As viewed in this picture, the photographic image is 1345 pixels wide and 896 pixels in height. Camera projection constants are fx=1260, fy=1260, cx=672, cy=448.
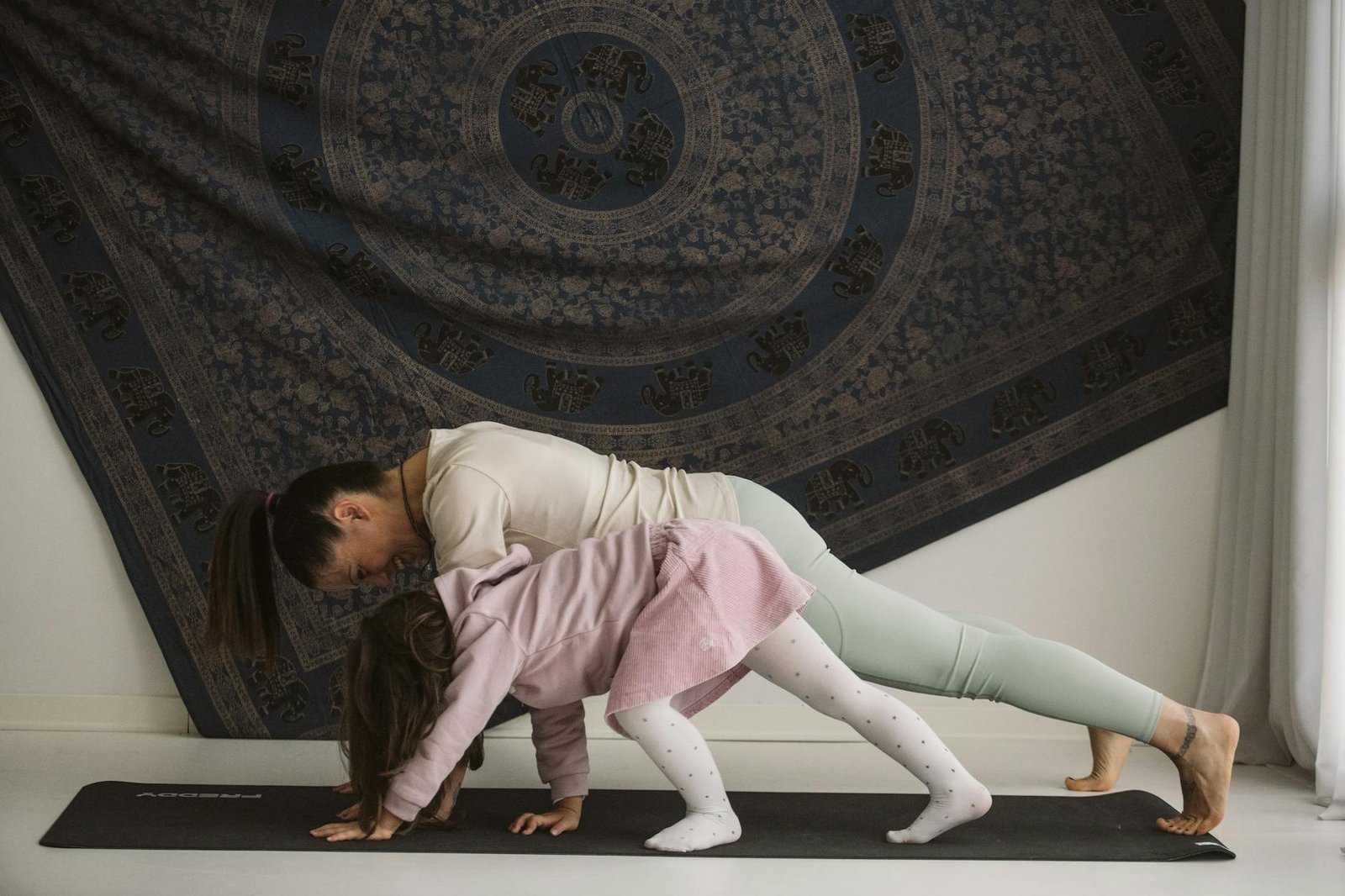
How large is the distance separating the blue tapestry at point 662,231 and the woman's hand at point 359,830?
111cm

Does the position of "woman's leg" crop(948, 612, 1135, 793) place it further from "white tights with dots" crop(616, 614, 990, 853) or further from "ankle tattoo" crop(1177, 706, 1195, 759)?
"white tights with dots" crop(616, 614, 990, 853)

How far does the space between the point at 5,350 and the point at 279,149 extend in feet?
2.79

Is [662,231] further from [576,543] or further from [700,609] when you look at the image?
[700,609]

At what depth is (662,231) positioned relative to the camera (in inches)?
116

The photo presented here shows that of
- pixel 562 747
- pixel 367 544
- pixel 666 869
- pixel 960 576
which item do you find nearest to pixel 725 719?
pixel 960 576

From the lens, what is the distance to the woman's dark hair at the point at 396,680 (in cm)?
194

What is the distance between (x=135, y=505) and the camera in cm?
303

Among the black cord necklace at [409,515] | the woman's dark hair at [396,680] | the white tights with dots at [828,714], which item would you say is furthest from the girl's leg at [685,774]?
the black cord necklace at [409,515]

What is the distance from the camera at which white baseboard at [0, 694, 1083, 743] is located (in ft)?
10.1

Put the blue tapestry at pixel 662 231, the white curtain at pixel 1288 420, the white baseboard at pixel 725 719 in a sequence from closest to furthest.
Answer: the white curtain at pixel 1288 420, the blue tapestry at pixel 662 231, the white baseboard at pixel 725 719

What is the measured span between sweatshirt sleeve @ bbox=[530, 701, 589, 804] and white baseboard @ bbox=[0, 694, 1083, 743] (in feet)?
2.86

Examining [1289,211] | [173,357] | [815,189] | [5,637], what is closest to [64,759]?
[5,637]

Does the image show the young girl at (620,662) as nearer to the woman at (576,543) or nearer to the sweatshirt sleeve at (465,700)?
the sweatshirt sleeve at (465,700)

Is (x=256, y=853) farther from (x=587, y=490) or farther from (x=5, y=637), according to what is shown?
(x=5, y=637)
